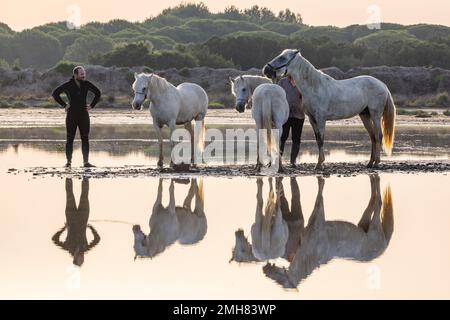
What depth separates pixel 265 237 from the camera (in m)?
10.2

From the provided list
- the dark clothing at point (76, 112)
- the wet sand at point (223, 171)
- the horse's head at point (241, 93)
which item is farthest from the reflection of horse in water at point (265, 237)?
the dark clothing at point (76, 112)

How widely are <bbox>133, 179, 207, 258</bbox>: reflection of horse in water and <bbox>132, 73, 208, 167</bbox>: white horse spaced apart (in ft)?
11.3

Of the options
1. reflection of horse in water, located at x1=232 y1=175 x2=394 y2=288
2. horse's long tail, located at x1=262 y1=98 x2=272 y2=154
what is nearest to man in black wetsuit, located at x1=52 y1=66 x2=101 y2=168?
horse's long tail, located at x1=262 y1=98 x2=272 y2=154

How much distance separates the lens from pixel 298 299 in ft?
24.5

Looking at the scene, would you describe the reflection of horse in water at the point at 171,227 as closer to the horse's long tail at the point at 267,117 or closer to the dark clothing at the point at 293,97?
the horse's long tail at the point at 267,117

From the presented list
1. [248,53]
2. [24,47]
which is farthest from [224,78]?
[24,47]

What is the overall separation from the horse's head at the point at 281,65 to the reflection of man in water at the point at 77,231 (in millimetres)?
3915

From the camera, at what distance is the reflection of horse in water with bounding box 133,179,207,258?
9758 mm

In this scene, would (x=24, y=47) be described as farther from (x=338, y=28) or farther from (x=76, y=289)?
(x=76, y=289)

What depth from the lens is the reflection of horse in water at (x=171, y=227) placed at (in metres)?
9.76

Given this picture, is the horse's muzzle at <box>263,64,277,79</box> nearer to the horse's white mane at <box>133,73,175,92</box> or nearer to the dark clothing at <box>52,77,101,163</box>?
the horse's white mane at <box>133,73,175,92</box>

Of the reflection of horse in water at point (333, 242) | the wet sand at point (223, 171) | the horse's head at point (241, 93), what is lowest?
the wet sand at point (223, 171)

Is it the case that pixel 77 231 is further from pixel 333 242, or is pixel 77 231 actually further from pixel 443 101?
pixel 443 101

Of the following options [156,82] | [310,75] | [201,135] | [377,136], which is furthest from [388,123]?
[156,82]
